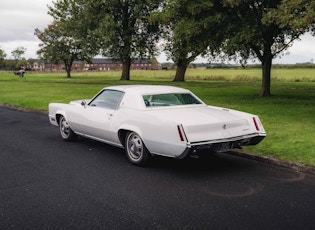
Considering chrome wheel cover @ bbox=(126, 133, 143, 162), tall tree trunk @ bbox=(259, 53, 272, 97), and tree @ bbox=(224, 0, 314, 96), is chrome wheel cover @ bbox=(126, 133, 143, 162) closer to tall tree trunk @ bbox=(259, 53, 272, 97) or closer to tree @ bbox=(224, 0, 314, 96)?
tree @ bbox=(224, 0, 314, 96)

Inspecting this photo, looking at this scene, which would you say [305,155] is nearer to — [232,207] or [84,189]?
[232,207]

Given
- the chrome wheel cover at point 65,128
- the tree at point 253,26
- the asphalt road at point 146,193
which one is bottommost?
the asphalt road at point 146,193

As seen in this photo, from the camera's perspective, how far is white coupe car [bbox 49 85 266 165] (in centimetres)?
566

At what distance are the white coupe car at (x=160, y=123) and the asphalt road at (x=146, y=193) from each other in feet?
1.37

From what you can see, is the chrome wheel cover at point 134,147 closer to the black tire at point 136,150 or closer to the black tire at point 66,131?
the black tire at point 136,150

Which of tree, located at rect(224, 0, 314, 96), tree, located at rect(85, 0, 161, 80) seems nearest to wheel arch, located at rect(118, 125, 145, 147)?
tree, located at rect(224, 0, 314, 96)

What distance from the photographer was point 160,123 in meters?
5.80

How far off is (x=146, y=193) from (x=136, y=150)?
1.51 metres

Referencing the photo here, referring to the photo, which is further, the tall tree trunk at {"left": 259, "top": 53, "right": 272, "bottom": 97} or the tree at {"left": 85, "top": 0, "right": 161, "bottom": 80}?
the tree at {"left": 85, "top": 0, "right": 161, "bottom": 80}

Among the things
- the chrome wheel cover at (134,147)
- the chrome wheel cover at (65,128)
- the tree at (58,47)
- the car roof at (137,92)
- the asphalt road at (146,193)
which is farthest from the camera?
the tree at (58,47)

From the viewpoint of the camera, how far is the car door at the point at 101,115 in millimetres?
6953

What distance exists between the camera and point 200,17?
16.6m

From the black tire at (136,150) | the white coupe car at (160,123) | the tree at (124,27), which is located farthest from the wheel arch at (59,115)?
the tree at (124,27)

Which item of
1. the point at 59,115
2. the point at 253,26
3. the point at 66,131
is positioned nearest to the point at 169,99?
the point at 66,131
